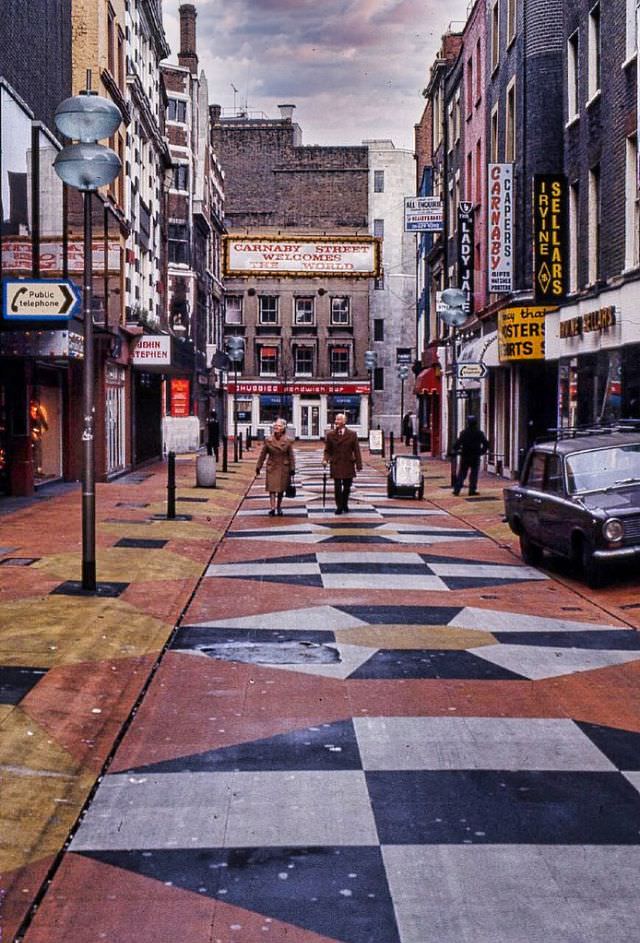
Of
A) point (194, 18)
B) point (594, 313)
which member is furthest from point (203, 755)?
point (194, 18)

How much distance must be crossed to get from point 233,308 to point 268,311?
8.02 feet

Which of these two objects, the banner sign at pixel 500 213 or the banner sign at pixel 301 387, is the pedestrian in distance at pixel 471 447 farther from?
the banner sign at pixel 301 387

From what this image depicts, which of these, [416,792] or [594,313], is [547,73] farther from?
[416,792]

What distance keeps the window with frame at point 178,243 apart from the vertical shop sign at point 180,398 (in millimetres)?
6553

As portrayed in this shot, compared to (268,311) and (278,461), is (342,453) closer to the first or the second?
(278,461)

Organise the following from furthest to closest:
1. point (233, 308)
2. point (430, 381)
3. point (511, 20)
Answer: point (233, 308)
point (430, 381)
point (511, 20)

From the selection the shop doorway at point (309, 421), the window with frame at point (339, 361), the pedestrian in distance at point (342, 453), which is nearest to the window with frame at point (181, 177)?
the window with frame at point (339, 361)

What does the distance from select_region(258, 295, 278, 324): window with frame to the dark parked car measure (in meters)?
68.5

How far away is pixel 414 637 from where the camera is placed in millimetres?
10477

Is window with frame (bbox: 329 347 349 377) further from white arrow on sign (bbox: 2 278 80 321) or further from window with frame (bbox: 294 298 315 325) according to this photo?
white arrow on sign (bbox: 2 278 80 321)

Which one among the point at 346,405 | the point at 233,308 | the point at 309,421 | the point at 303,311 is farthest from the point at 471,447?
the point at 233,308

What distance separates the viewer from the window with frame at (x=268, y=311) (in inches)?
3292

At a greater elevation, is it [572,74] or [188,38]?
[188,38]

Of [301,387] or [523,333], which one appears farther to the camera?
[301,387]
